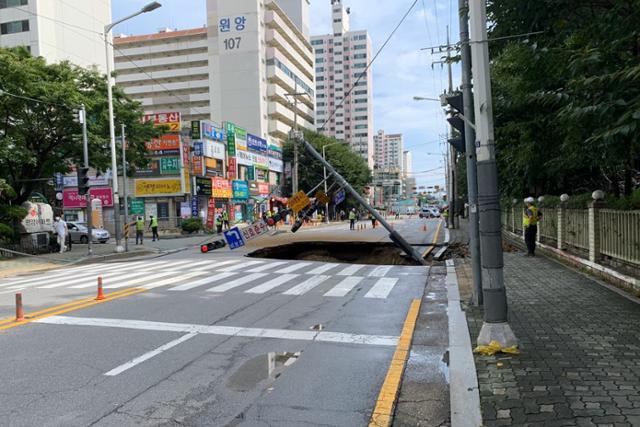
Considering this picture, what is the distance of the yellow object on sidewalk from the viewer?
18.8 ft

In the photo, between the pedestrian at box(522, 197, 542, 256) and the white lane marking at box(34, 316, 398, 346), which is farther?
the pedestrian at box(522, 197, 542, 256)

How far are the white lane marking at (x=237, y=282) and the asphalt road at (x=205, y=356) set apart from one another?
0.31m

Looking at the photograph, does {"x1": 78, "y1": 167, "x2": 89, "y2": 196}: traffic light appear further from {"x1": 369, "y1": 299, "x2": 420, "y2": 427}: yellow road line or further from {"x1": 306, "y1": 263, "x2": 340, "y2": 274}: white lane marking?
{"x1": 369, "y1": 299, "x2": 420, "y2": 427}: yellow road line

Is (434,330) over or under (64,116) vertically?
under

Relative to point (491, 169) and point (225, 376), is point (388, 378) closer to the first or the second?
point (225, 376)

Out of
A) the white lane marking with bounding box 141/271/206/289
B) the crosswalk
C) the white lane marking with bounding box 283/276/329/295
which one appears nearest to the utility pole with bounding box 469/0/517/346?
the crosswalk

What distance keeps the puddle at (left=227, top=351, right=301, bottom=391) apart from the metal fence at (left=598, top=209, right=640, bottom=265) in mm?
6953

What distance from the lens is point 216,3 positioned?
77.4 meters

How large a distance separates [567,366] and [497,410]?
142 centimetres

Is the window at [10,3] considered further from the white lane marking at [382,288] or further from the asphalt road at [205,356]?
the white lane marking at [382,288]

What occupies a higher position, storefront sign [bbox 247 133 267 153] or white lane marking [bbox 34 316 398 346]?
storefront sign [bbox 247 133 267 153]

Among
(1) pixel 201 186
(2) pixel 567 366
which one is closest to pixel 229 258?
(2) pixel 567 366

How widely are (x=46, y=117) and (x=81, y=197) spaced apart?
21.6 meters

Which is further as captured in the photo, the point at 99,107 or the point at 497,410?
the point at 99,107
